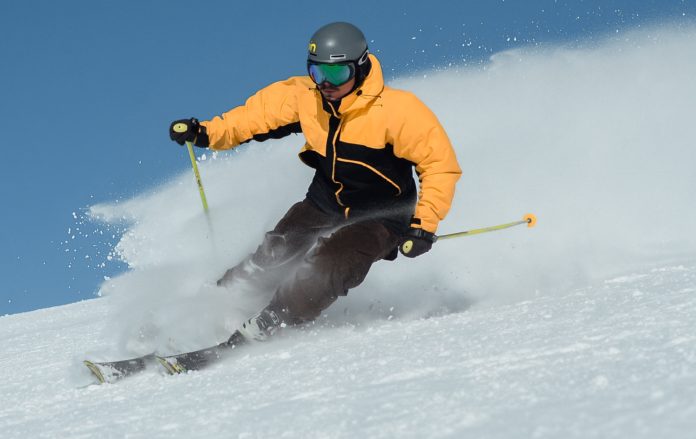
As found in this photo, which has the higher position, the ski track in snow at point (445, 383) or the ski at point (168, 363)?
the ski at point (168, 363)

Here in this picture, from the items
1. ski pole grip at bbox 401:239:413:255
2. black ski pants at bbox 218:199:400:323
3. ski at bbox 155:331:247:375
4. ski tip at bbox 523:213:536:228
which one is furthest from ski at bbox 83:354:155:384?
ski tip at bbox 523:213:536:228

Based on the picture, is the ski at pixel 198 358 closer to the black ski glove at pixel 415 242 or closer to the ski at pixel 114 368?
the ski at pixel 114 368

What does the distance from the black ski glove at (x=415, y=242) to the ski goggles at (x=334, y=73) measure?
920mm

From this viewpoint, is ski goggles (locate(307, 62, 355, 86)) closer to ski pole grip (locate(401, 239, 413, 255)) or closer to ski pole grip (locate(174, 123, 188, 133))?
ski pole grip (locate(401, 239, 413, 255))

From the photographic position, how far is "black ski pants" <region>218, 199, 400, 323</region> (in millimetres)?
4535

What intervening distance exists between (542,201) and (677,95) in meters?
4.82

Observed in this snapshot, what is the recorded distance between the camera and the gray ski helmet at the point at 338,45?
15.1 ft

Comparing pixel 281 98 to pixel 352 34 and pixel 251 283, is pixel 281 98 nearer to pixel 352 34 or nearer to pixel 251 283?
pixel 352 34

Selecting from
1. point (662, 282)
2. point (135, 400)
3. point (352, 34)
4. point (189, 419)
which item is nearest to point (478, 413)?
point (189, 419)

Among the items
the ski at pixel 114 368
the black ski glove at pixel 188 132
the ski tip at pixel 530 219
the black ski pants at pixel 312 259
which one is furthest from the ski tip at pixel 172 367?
the ski tip at pixel 530 219

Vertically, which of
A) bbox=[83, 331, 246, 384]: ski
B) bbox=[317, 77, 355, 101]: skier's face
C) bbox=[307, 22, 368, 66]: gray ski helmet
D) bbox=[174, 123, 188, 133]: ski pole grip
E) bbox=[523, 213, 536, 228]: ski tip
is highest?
bbox=[307, 22, 368, 66]: gray ski helmet

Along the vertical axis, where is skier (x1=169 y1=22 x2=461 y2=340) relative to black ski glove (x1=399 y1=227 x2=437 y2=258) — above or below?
above

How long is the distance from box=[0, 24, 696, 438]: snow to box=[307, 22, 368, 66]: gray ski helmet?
1509 millimetres

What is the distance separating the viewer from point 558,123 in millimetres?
11336
